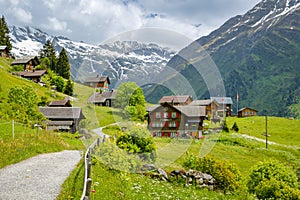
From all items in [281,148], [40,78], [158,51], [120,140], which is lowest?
[281,148]

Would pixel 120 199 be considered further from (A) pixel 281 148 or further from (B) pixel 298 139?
(B) pixel 298 139

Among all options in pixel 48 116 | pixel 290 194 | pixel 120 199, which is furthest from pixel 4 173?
pixel 48 116

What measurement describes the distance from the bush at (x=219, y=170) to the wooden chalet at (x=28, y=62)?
9856 centimetres

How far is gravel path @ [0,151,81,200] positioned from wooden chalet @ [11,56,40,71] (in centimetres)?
9621

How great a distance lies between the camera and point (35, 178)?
14664mm

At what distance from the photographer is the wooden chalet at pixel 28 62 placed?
107 metres

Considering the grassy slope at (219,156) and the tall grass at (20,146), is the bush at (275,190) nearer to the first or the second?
the grassy slope at (219,156)

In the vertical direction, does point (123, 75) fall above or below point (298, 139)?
above

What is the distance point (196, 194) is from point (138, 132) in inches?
213

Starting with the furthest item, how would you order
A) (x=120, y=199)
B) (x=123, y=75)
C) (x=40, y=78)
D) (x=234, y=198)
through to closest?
(x=40, y=78) < (x=234, y=198) < (x=123, y=75) < (x=120, y=199)

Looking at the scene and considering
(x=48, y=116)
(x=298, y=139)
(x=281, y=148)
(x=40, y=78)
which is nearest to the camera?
(x=48, y=116)

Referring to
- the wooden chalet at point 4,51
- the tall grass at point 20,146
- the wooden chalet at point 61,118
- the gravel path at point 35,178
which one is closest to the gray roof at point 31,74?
the wooden chalet at point 4,51

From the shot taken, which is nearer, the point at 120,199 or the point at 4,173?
the point at 120,199

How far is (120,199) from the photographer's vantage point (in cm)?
1280
